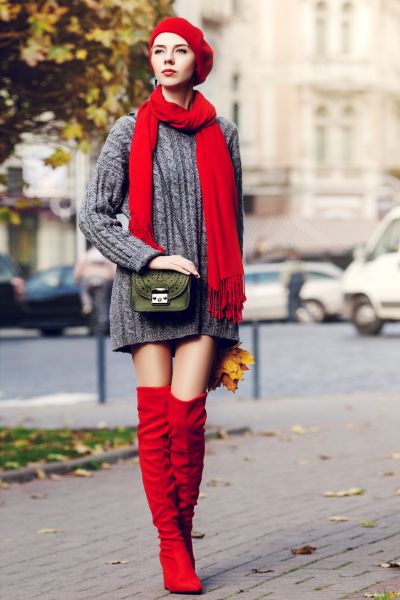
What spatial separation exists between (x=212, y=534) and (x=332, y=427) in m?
5.18

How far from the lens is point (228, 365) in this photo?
5.53 metres

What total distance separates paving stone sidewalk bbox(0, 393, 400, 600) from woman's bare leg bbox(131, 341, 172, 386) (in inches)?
28.6

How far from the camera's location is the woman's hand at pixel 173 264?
5188 millimetres

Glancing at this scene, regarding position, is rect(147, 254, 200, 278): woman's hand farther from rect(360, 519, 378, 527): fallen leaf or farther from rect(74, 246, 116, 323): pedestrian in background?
rect(74, 246, 116, 323): pedestrian in background

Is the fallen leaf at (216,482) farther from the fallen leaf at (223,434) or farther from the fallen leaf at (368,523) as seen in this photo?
the fallen leaf at (223,434)

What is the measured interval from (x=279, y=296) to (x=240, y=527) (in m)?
26.9

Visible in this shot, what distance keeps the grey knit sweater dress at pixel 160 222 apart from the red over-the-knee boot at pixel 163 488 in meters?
0.23

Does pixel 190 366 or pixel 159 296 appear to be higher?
pixel 159 296

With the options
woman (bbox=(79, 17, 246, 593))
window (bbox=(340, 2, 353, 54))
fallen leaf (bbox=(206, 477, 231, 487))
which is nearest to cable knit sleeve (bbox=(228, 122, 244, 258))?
woman (bbox=(79, 17, 246, 593))

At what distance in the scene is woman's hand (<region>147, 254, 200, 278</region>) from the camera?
519 centimetres

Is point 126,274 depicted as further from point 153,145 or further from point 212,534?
point 212,534

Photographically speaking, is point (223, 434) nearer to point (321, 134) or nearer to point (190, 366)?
point (190, 366)

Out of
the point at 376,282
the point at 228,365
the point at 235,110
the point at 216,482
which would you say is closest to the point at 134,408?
the point at 216,482

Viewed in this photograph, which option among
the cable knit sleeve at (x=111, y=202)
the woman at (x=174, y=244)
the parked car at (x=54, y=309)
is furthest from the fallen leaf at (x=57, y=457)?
the parked car at (x=54, y=309)
